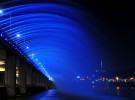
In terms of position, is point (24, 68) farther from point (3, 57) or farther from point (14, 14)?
point (14, 14)

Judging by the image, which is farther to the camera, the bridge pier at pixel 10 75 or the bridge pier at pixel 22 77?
the bridge pier at pixel 22 77

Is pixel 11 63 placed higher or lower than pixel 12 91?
higher

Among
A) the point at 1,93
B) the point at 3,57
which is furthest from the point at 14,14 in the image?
the point at 1,93

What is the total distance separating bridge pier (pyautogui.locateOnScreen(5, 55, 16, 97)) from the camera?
198 feet

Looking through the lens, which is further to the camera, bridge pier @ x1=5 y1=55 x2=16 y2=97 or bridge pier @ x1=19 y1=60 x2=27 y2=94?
bridge pier @ x1=19 y1=60 x2=27 y2=94

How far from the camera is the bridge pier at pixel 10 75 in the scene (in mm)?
60253

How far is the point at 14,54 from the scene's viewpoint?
6284 cm

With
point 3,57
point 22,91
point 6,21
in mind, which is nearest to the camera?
point 6,21

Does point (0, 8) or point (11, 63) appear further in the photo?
point (11, 63)

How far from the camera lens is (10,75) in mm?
61281

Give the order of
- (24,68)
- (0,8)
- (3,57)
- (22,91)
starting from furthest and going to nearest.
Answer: (24,68) → (22,91) → (3,57) → (0,8)

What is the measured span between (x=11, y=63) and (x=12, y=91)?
A: 173 inches

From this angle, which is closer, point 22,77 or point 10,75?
point 10,75

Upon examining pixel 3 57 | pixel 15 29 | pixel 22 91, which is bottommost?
pixel 22 91
